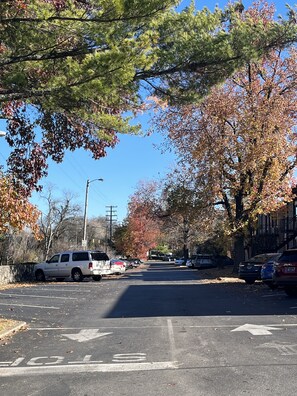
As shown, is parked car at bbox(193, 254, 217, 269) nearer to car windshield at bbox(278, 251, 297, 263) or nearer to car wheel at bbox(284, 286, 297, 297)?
car windshield at bbox(278, 251, 297, 263)

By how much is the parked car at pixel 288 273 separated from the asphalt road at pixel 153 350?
148 centimetres

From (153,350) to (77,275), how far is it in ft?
71.4

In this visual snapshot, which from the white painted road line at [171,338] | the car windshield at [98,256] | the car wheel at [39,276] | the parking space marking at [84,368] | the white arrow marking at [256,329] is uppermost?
the car windshield at [98,256]

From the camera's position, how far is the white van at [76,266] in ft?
96.4

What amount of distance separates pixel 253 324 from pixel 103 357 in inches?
170

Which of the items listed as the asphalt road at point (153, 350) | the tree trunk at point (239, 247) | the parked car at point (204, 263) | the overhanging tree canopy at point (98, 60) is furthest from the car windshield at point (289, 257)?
the parked car at point (204, 263)

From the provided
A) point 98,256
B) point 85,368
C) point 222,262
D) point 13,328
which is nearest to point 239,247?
point 98,256

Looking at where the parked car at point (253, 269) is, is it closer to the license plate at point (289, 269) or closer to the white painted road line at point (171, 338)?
the license plate at point (289, 269)

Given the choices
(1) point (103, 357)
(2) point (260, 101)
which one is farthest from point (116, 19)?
(2) point (260, 101)

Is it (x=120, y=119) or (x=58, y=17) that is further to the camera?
(x=120, y=119)

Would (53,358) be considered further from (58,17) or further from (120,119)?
(58,17)

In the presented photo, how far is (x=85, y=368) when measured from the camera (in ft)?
23.8

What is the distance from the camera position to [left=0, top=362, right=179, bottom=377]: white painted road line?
7035 millimetres

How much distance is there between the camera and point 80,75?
848 cm
